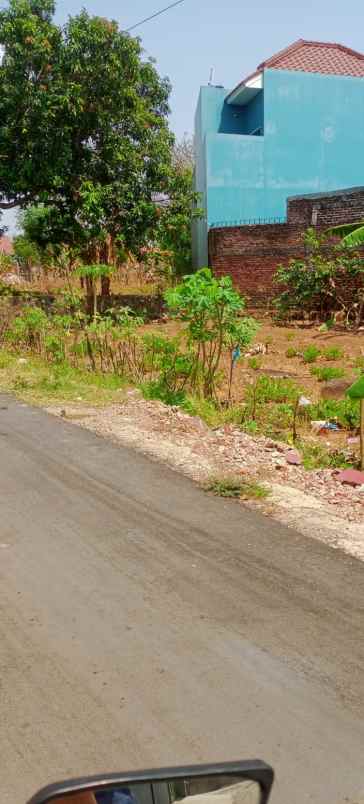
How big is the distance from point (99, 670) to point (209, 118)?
26.4 metres

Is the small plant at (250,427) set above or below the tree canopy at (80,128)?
below

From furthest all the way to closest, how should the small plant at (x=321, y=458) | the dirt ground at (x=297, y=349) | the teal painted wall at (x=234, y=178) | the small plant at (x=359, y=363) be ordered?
the teal painted wall at (x=234, y=178) → the small plant at (x=359, y=363) → the dirt ground at (x=297, y=349) → the small plant at (x=321, y=458)

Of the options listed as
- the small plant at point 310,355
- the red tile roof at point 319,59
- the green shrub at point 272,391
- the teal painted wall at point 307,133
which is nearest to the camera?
the green shrub at point 272,391

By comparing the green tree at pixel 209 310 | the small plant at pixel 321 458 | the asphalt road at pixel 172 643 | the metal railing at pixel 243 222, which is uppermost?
the metal railing at pixel 243 222

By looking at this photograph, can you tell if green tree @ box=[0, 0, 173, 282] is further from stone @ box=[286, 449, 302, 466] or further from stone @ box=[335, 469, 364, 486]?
stone @ box=[335, 469, 364, 486]

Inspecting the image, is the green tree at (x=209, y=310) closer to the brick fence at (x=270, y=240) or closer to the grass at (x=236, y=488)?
the grass at (x=236, y=488)

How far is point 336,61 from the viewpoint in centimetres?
2680

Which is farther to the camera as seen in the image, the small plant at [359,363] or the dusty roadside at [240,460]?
the small plant at [359,363]

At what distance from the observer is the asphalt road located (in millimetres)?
2561

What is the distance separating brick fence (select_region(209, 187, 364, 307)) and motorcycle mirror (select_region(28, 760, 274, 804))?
735 inches

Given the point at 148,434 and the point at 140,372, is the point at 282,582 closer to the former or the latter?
the point at 148,434

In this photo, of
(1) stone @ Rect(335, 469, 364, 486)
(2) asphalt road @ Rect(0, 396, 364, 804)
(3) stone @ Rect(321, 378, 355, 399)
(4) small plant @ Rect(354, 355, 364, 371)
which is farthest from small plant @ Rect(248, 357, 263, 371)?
(2) asphalt road @ Rect(0, 396, 364, 804)

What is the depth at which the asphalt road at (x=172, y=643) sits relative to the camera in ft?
8.40

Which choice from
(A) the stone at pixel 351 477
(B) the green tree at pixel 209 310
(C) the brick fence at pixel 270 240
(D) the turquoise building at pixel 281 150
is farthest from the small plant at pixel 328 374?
(D) the turquoise building at pixel 281 150
